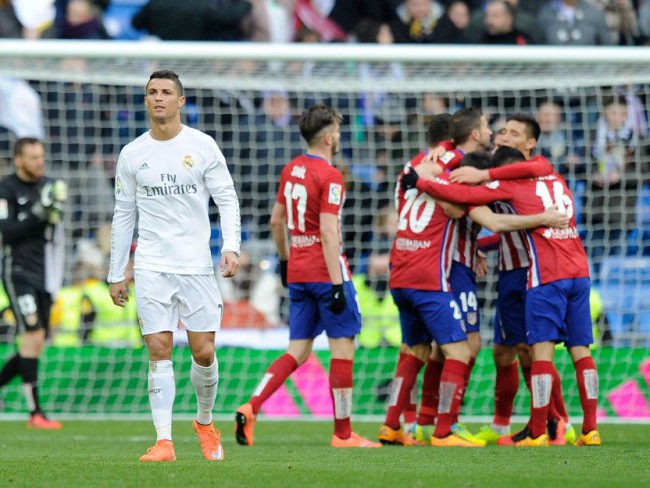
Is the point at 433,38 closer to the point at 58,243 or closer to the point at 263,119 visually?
→ the point at 263,119

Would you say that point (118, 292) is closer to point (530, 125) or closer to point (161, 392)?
point (161, 392)

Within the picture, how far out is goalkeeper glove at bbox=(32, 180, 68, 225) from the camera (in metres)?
10.6

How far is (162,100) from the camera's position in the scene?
6.83 m

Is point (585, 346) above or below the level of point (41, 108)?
below

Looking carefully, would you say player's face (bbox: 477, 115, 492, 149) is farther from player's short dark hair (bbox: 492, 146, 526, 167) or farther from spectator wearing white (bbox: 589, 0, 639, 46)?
spectator wearing white (bbox: 589, 0, 639, 46)

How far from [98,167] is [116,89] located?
3.14 ft

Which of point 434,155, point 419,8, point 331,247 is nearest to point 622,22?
point 419,8

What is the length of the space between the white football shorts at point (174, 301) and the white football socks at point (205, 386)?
254 millimetres

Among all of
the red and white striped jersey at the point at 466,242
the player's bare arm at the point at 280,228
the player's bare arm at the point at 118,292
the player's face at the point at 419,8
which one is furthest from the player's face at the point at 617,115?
the player's bare arm at the point at 118,292

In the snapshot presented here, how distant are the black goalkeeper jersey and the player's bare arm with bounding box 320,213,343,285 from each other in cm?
345

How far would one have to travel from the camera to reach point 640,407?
11383mm

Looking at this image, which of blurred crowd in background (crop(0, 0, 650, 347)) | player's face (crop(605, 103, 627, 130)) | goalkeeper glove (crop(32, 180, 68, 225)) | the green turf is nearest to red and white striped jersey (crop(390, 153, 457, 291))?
the green turf

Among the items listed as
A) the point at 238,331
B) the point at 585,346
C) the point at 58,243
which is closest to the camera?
the point at 585,346

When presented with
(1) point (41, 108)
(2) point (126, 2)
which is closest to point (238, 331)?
(1) point (41, 108)
